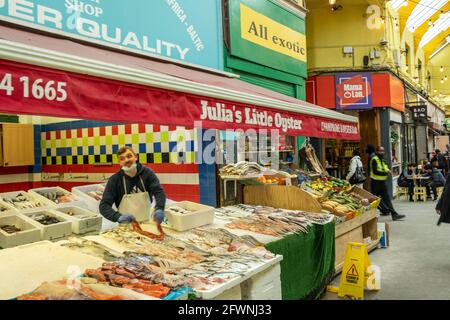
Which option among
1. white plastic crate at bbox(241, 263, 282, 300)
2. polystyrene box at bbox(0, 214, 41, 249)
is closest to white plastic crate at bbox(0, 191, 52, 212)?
polystyrene box at bbox(0, 214, 41, 249)

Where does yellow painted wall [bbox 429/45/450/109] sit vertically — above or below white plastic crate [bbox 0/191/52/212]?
above

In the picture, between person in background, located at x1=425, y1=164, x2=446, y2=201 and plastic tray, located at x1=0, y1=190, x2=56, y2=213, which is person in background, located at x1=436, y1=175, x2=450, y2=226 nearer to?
plastic tray, located at x1=0, y1=190, x2=56, y2=213

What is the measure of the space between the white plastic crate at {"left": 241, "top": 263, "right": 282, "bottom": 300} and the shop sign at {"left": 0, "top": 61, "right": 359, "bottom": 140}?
1.36 metres

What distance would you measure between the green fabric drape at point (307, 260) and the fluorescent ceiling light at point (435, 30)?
2346 cm

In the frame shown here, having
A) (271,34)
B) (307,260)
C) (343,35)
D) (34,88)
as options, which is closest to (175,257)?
(34,88)

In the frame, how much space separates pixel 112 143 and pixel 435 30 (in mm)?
25738

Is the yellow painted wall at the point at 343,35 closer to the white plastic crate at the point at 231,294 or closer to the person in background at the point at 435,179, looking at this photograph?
the person in background at the point at 435,179

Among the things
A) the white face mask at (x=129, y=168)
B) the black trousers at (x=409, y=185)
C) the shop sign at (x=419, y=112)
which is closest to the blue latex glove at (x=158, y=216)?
the white face mask at (x=129, y=168)

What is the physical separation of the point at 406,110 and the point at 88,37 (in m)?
16.6

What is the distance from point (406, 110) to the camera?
1839 centimetres

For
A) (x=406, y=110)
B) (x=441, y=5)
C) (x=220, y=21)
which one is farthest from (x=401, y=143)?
(x=220, y=21)

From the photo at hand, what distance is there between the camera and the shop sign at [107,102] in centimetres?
244

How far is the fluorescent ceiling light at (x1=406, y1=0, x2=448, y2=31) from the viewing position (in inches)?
760
